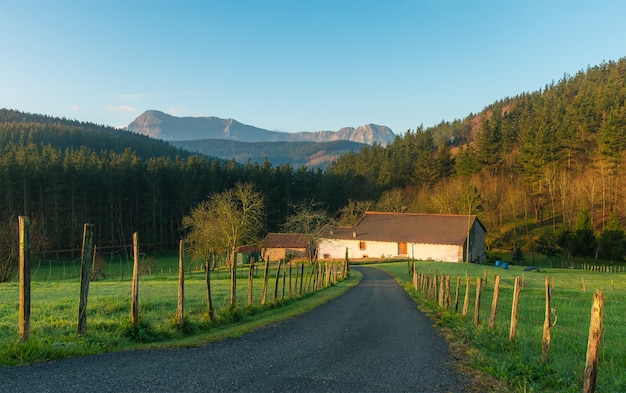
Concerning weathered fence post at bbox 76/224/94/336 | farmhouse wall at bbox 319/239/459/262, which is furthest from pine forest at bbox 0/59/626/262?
weathered fence post at bbox 76/224/94/336

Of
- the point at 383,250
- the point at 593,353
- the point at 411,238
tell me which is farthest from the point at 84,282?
the point at 383,250

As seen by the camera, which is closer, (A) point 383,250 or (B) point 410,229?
(A) point 383,250

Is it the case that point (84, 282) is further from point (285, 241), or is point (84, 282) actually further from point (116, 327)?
point (285, 241)

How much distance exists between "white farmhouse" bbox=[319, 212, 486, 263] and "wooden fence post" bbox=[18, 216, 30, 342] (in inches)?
1898

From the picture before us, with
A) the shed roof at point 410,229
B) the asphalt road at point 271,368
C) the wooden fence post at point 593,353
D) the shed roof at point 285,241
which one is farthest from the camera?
the shed roof at point 285,241

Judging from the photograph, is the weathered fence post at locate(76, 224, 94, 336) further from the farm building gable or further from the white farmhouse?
the farm building gable

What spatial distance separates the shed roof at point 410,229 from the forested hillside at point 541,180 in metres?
8.99

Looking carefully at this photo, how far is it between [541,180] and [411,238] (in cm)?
3153

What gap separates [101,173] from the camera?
65.3 m

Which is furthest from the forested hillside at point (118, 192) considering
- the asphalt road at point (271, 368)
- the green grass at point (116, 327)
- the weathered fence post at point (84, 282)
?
the asphalt road at point (271, 368)

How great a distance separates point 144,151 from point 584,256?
159 m

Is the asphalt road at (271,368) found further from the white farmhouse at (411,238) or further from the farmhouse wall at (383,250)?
the farmhouse wall at (383,250)

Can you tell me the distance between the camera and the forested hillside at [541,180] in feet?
205

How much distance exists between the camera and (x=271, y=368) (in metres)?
7.07
